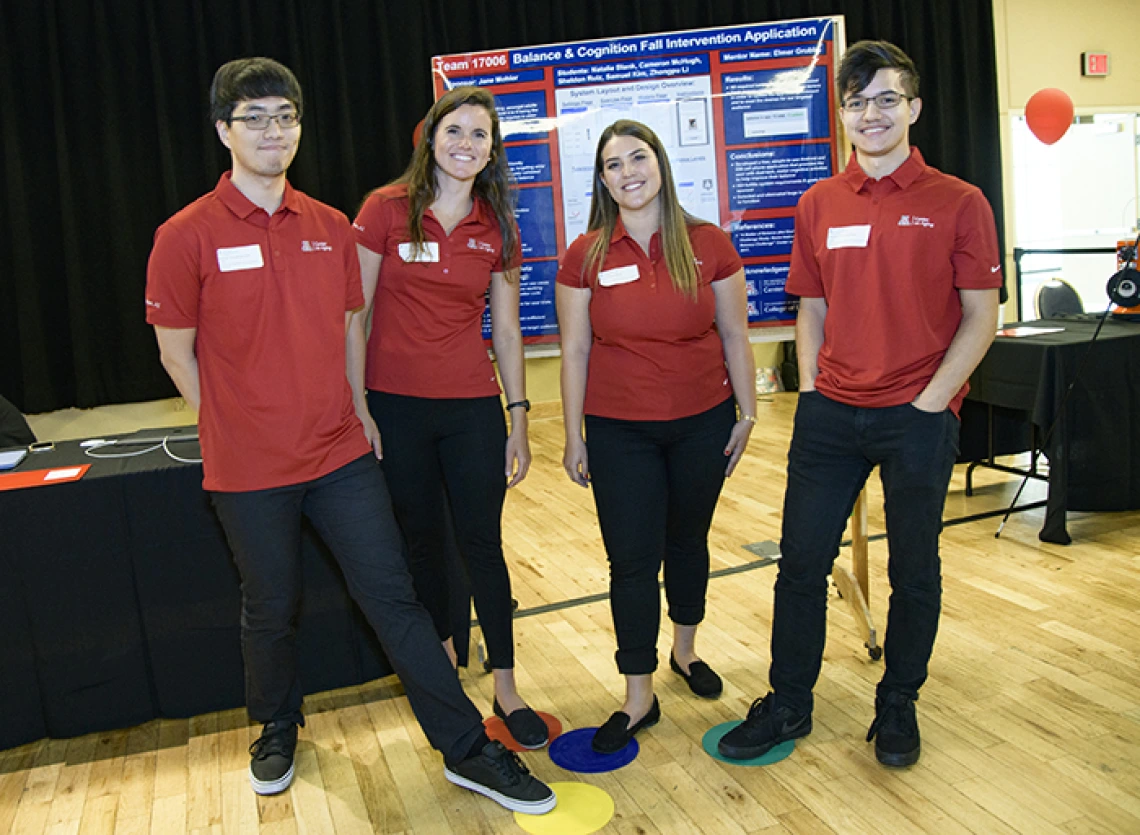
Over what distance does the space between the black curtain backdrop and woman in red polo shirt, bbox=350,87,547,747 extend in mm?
4199

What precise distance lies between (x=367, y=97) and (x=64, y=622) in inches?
182

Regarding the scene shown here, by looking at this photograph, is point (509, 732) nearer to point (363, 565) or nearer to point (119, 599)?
point (363, 565)

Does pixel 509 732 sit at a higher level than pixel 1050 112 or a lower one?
lower

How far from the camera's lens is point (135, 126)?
19.3 ft

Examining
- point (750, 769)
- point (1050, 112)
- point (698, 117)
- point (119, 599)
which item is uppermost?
point (1050, 112)

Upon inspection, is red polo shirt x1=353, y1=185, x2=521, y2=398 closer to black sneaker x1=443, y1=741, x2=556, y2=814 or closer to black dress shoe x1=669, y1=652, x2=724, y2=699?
black sneaker x1=443, y1=741, x2=556, y2=814

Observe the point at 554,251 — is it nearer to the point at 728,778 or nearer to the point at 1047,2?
the point at 728,778

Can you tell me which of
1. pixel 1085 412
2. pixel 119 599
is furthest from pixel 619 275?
pixel 1085 412

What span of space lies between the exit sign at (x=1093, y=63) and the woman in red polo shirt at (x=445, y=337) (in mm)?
7400

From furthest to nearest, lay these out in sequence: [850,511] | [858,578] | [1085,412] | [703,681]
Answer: [1085,412] < [858,578] < [703,681] < [850,511]

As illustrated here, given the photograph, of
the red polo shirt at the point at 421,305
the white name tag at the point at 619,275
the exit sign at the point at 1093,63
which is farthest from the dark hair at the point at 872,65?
the exit sign at the point at 1093,63

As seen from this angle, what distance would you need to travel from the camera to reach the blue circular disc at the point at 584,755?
228 cm

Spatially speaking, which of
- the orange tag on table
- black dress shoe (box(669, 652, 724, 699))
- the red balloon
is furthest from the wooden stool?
the red balloon

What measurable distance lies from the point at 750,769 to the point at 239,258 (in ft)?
5.23
